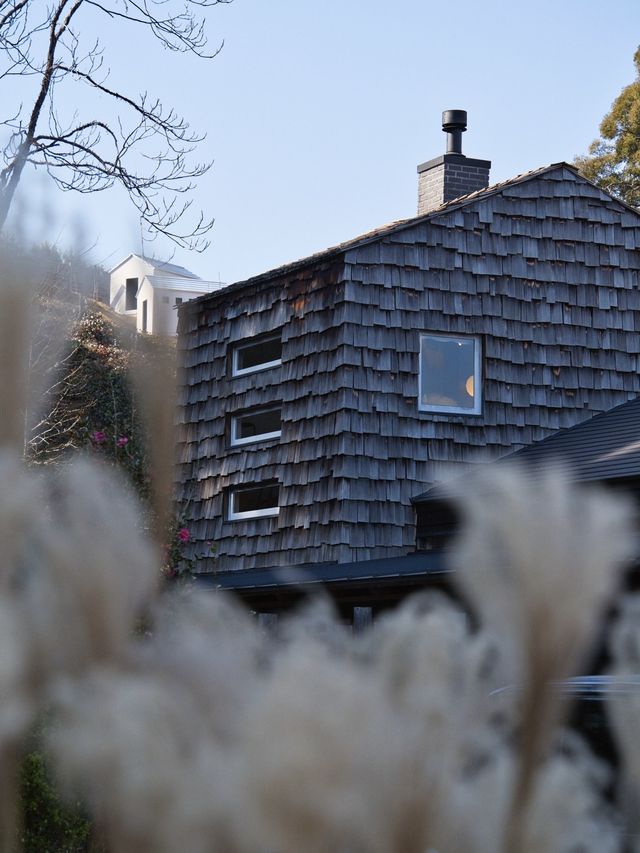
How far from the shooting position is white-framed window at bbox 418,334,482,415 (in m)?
17.5

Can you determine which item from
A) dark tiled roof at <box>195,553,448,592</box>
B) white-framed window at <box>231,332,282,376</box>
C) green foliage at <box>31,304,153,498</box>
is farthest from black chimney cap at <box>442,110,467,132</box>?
dark tiled roof at <box>195,553,448,592</box>

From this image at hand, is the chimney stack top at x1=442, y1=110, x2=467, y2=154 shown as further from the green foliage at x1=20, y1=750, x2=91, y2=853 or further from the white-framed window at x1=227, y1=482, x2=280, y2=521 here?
the green foliage at x1=20, y1=750, x2=91, y2=853

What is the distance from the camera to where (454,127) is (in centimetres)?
1977

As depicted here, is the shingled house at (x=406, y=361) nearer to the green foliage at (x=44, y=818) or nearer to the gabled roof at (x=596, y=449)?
the gabled roof at (x=596, y=449)

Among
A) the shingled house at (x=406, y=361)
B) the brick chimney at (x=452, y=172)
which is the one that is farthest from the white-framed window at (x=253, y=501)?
the brick chimney at (x=452, y=172)

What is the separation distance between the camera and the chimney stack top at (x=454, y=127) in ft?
64.8

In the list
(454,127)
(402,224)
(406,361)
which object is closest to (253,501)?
(406,361)

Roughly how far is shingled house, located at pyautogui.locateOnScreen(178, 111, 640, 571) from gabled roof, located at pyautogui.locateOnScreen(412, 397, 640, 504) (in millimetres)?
265

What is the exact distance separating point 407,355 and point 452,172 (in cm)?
408

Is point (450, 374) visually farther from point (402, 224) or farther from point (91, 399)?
point (91, 399)

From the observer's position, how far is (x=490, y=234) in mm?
18016

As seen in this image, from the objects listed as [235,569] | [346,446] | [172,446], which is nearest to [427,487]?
[346,446]

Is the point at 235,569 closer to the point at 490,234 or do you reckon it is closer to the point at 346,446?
the point at 346,446

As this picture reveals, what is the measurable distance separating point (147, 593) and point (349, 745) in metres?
0.23
